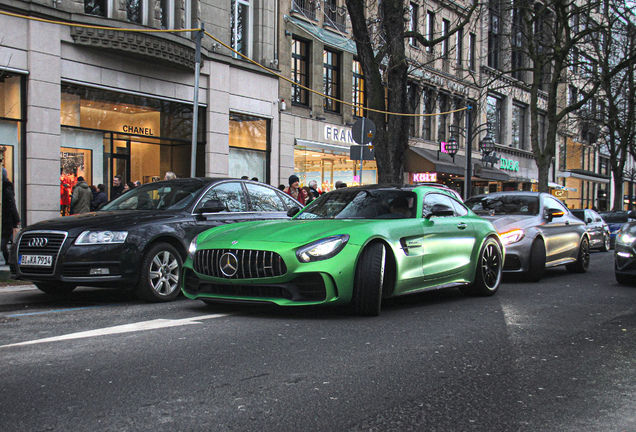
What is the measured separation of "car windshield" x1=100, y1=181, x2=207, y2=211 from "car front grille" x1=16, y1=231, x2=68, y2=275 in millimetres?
1288

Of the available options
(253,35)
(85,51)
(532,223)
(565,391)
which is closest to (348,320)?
(565,391)

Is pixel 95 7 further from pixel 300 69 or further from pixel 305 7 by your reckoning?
pixel 305 7

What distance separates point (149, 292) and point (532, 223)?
6476 mm

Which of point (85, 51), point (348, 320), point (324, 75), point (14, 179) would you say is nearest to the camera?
point (348, 320)

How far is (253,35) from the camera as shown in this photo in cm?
2266

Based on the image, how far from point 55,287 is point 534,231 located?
23.8ft

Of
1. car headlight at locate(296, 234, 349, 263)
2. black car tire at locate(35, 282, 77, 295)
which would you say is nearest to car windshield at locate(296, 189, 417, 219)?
car headlight at locate(296, 234, 349, 263)

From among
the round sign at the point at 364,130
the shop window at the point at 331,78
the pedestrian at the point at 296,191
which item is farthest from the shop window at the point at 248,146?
the round sign at the point at 364,130

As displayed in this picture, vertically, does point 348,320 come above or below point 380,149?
below

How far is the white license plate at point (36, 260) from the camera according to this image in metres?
7.52

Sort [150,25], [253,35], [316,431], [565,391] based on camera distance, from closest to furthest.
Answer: [316,431]
[565,391]
[150,25]
[253,35]

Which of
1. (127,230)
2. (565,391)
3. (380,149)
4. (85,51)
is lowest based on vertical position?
(565,391)

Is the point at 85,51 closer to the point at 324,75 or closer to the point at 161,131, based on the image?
the point at 161,131

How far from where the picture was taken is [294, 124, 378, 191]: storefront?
25.4 meters
